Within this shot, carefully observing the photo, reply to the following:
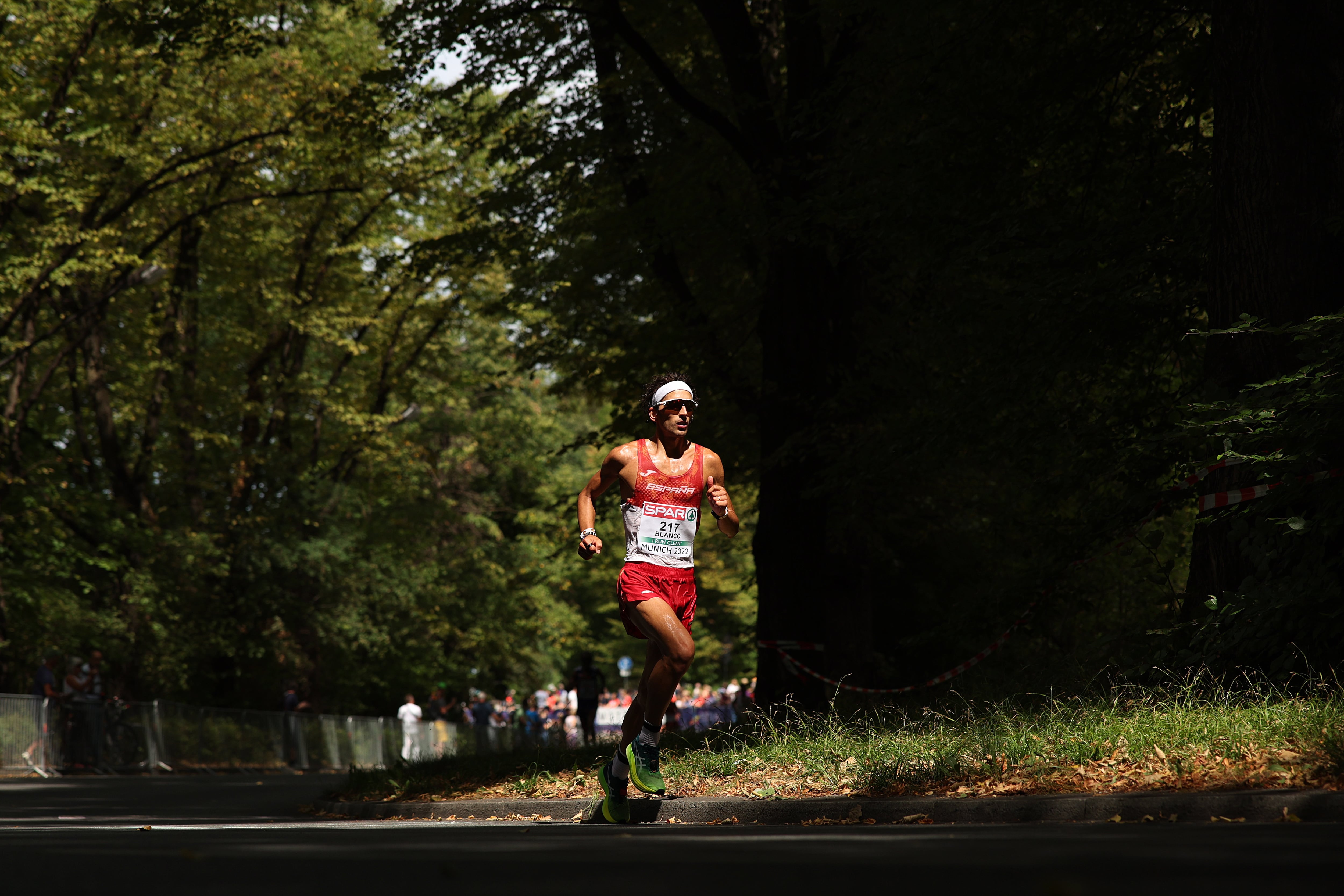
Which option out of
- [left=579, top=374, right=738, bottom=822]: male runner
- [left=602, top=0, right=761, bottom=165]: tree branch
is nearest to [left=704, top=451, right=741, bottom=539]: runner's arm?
[left=579, top=374, right=738, bottom=822]: male runner

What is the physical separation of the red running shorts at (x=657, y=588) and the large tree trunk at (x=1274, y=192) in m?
3.69

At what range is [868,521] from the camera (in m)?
16.1

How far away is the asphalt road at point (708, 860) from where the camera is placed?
175 inches

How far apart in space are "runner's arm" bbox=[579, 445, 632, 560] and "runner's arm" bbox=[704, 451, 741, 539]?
0.48 metres

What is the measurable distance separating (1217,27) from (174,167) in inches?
814

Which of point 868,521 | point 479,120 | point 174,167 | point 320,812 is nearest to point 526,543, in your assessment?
point 174,167

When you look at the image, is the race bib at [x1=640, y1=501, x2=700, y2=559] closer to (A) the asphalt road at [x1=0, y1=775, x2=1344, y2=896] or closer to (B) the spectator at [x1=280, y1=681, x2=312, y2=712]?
(A) the asphalt road at [x1=0, y1=775, x2=1344, y2=896]

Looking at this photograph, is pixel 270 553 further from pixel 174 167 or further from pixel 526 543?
pixel 526 543

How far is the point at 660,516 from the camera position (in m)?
8.27

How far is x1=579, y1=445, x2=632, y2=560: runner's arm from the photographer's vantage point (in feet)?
26.7

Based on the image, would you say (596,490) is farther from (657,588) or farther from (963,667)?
(963,667)

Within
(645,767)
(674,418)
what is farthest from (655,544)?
(645,767)

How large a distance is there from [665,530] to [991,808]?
7.52ft

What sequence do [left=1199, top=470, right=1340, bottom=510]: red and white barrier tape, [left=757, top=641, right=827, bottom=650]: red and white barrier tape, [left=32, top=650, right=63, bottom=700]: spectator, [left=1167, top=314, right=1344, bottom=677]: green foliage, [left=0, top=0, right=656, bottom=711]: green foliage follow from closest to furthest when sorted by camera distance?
[left=1167, top=314, right=1344, bottom=677]: green foliage, [left=1199, top=470, right=1340, bottom=510]: red and white barrier tape, [left=757, top=641, right=827, bottom=650]: red and white barrier tape, [left=32, top=650, right=63, bottom=700]: spectator, [left=0, top=0, right=656, bottom=711]: green foliage
